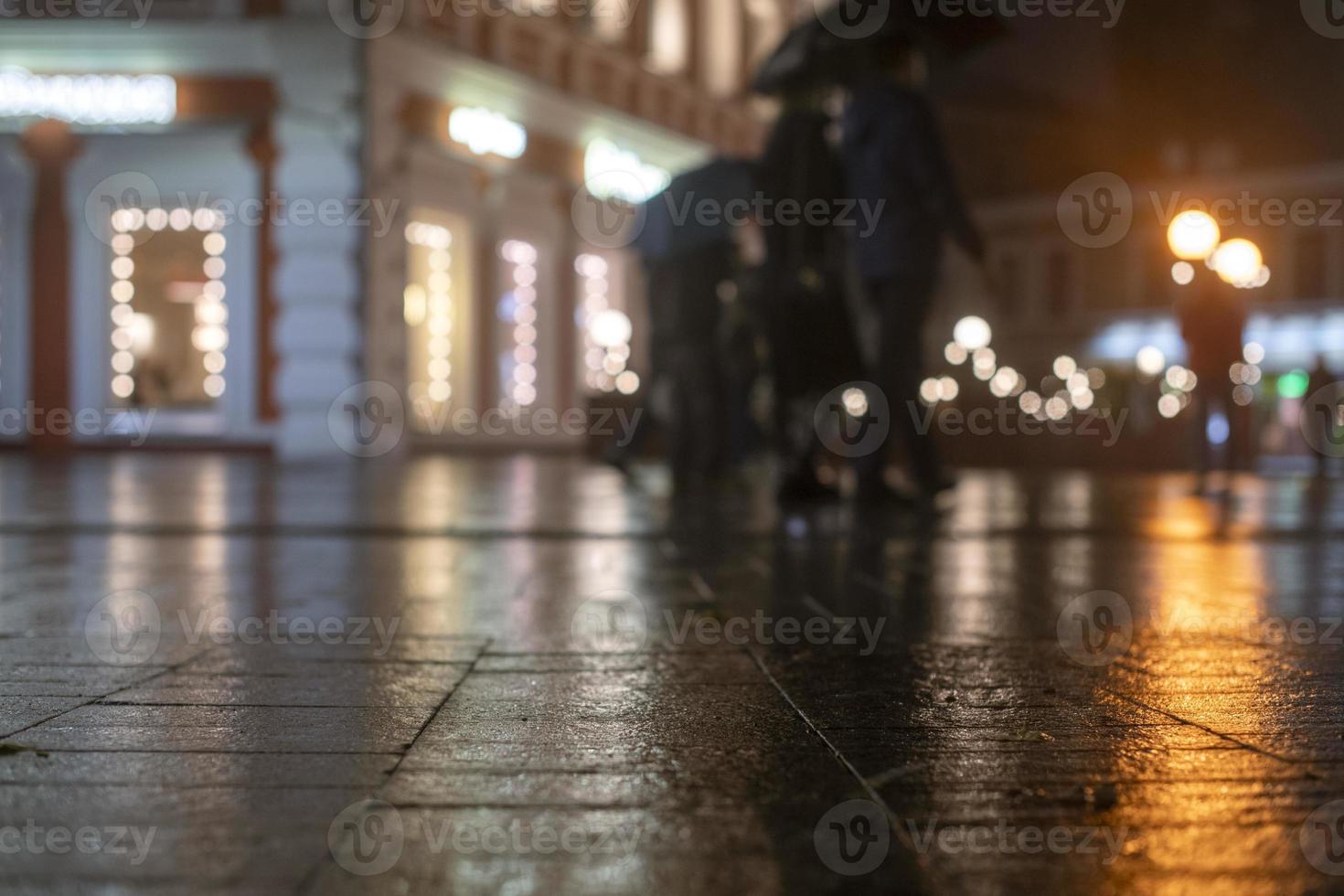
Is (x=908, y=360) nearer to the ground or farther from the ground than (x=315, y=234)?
nearer to the ground

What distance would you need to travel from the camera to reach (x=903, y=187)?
786cm

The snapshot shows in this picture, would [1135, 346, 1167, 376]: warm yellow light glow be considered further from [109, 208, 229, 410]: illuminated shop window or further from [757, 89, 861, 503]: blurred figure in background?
[757, 89, 861, 503]: blurred figure in background

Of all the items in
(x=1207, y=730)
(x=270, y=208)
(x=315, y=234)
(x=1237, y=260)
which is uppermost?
(x=270, y=208)

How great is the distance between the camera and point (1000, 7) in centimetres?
923

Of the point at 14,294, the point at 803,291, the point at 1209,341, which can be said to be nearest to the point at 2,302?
the point at 14,294

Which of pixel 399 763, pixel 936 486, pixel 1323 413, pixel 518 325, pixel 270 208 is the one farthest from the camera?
pixel 518 325

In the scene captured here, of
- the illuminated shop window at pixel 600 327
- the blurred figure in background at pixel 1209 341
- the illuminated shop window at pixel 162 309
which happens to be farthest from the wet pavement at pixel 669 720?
the illuminated shop window at pixel 600 327

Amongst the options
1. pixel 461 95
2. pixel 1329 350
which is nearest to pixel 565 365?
pixel 461 95

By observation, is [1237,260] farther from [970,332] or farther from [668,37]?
[970,332]

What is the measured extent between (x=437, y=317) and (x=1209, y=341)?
42.2ft

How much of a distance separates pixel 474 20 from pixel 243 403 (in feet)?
20.0

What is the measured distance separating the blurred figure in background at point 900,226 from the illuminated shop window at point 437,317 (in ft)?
42.9

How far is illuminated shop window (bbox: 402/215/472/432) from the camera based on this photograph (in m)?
20.9

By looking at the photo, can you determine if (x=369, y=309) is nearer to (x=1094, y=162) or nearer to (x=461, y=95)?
(x=461, y=95)
